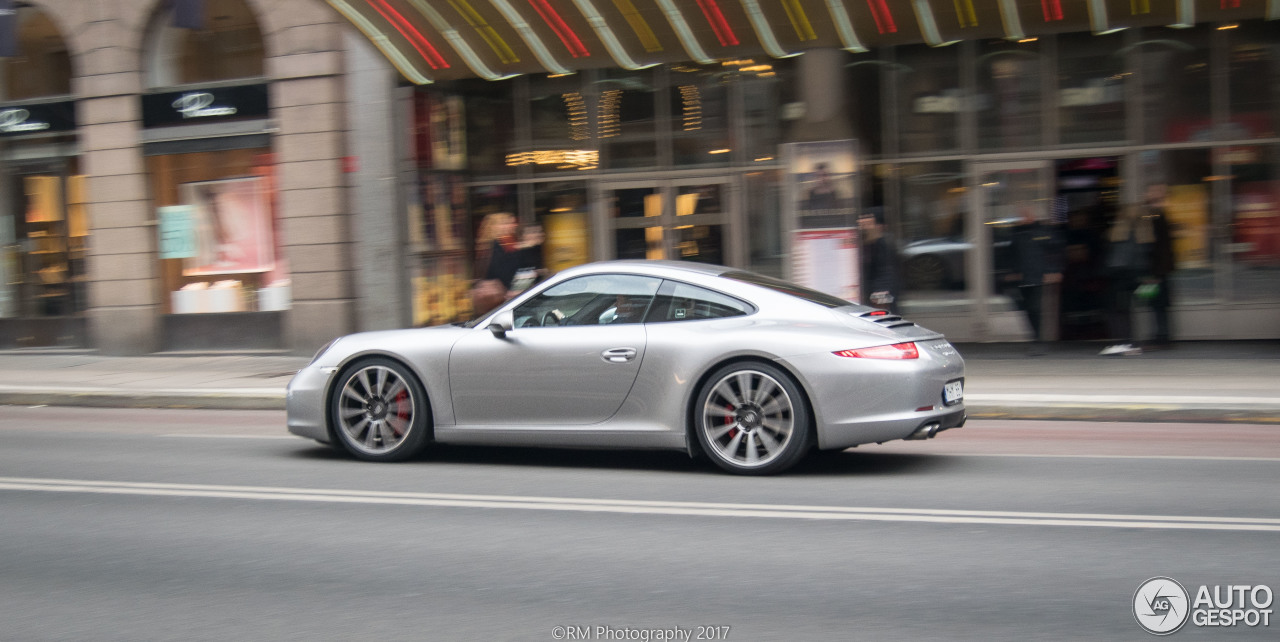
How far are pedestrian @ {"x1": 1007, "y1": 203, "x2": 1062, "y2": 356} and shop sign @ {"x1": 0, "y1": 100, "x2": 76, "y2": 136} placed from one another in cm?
1398

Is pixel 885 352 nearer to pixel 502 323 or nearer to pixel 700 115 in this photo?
pixel 502 323

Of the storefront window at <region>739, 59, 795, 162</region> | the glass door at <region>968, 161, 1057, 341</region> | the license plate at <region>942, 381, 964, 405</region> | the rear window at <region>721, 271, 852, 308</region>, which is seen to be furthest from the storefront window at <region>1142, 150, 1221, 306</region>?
the rear window at <region>721, 271, 852, 308</region>

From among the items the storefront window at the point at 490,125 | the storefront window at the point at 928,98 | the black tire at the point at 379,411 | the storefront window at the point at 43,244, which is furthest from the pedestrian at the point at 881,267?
the storefront window at the point at 43,244

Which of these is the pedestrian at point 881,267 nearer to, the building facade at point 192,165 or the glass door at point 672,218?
the glass door at point 672,218

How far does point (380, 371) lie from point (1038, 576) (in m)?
4.58

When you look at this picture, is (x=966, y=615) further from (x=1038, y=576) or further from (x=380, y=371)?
(x=380, y=371)

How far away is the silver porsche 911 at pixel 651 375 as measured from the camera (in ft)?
22.4

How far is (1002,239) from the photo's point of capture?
1527 centimetres

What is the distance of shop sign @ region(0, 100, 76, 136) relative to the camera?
18484 millimetres

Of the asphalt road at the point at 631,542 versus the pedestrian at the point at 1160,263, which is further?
the pedestrian at the point at 1160,263

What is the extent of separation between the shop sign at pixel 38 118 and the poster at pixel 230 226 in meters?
2.21

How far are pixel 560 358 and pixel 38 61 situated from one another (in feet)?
49.6

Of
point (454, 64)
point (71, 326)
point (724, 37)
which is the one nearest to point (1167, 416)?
point (724, 37)

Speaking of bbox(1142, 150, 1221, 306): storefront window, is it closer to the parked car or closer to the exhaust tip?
the parked car
